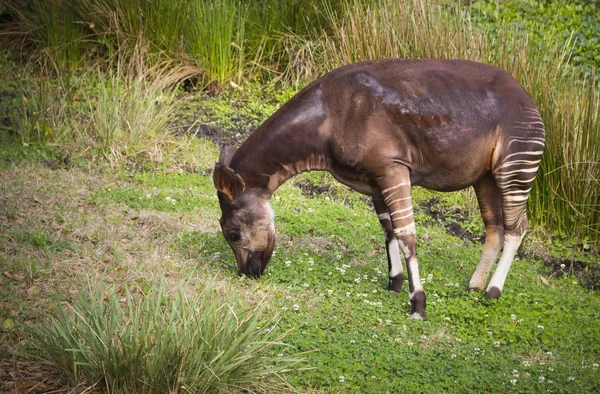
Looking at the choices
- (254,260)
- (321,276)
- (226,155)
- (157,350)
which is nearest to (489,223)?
(321,276)

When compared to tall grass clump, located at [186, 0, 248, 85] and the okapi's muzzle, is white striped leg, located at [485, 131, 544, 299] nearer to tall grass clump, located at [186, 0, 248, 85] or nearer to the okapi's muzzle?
the okapi's muzzle

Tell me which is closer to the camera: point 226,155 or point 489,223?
point 226,155

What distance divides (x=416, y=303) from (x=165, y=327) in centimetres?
230

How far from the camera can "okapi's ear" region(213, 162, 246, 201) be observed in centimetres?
612

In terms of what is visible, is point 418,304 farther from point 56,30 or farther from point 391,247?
point 56,30

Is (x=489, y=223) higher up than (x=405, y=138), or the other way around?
(x=405, y=138)

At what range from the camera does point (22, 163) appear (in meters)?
8.61

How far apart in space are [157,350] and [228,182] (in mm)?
2062

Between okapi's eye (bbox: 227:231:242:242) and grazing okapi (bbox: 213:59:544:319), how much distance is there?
0.27 meters

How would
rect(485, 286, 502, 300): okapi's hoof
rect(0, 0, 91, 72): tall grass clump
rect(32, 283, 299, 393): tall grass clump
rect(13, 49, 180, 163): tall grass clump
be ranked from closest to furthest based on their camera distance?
1. rect(32, 283, 299, 393): tall grass clump
2. rect(485, 286, 502, 300): okapi's hoof
3. rect(13, 49, 180, 163): tall grass clump
4. rect(0, 0, 91, 72): tall grass clump

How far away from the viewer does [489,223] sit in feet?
21.7

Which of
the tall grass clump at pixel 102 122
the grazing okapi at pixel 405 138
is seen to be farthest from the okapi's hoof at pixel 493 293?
the tall grass clump at pixel 102 122

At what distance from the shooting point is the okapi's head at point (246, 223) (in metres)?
6.36

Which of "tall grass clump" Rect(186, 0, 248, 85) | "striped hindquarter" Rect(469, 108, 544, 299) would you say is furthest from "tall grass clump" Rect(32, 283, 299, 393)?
"tall grass clump" Rect(186, 0, 248, 85)
